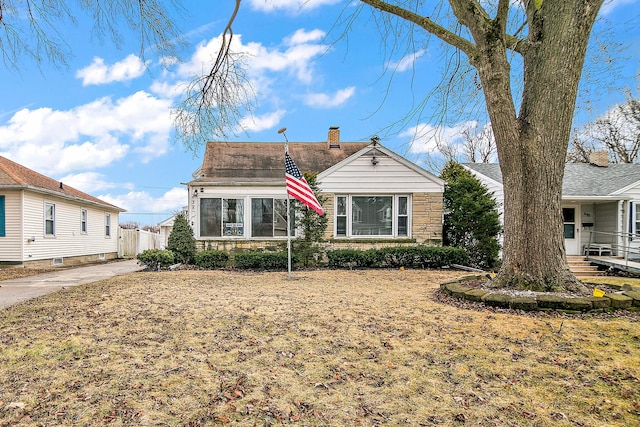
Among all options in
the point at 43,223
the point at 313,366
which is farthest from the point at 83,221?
the point at 313,366

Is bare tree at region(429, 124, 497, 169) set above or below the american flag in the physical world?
above

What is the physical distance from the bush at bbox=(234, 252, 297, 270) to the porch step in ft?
31.6

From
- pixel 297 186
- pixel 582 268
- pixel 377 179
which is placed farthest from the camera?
pixel 377 179

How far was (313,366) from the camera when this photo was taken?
3.53 meters

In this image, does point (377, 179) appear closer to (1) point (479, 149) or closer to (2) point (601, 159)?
(2) point (601, 159)

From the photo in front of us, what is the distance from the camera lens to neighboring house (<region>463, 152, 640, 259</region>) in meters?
14.1

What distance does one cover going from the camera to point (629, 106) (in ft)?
75.2

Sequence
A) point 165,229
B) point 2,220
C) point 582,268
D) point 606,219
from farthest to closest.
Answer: point 165,229 < point 606,219 < point 2,220 < point 582,268

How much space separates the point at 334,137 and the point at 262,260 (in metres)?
8.03

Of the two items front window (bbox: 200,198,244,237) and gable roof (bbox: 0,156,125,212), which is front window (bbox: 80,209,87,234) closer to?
gable roof (bbox: 0,156,125,212)

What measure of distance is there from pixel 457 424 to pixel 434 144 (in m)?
7.91

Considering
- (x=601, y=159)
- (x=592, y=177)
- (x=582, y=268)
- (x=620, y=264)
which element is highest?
(x=601, y=159)

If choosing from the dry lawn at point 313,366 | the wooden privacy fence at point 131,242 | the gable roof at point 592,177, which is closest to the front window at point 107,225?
the wooden privacy fence at point 131,242

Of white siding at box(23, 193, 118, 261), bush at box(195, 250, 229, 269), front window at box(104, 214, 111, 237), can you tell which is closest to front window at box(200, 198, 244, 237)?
bush at box(195, 250, 229, 269)
